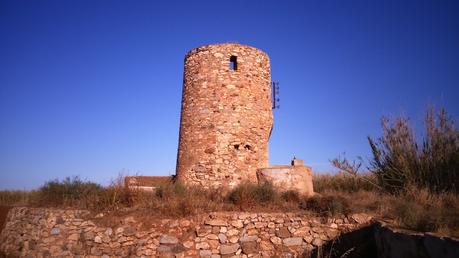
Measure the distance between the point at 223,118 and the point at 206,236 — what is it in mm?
4799

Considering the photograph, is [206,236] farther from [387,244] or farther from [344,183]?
[344,183]

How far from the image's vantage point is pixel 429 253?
16.3ft

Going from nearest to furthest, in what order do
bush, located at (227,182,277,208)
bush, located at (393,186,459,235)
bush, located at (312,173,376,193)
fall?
bush, located at (393,186,459,235) < bush, located at (227,182,277,208) < bush, located at (312,173,376,193)

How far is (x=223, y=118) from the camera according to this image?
37.6ft

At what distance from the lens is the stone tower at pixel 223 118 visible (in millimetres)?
11305

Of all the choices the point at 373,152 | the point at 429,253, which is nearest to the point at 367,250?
the point at 429,253

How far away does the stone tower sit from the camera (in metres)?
11.3

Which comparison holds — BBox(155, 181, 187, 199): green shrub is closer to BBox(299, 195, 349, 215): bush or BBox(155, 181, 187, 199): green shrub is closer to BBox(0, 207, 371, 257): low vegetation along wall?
BBox(0, 207, 371, 257): low vegetation along wall

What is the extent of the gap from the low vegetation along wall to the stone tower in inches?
131

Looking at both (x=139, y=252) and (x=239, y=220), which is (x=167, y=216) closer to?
(x=139, y=252)

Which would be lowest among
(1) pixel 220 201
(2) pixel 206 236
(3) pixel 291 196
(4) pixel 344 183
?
(2) pixel 206 236

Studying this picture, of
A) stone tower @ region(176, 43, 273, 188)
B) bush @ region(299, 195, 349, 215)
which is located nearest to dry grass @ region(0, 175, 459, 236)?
bush @ region(299, 195, 349, 215)

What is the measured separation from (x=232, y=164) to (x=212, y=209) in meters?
3.31

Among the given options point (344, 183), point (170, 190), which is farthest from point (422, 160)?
point (170, 190)
